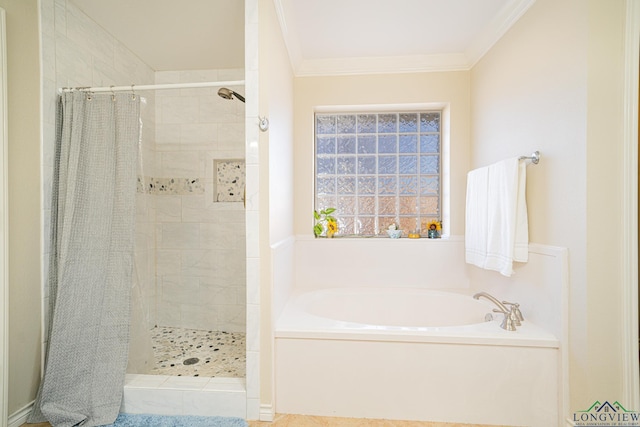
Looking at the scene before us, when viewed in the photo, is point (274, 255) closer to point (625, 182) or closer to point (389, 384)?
point (389, 384)

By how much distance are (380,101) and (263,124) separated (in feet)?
4.56

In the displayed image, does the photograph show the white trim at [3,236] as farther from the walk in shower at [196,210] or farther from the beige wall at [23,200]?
the walk in shower at [196,210]

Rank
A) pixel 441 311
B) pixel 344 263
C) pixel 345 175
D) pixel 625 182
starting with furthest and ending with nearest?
pixel 345 175
pixel 344 263
pixel 441 311
pixel 625 182

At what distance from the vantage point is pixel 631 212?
1.37m

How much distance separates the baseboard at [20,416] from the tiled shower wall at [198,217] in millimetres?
1156

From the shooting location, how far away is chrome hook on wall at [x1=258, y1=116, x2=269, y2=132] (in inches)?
64.2

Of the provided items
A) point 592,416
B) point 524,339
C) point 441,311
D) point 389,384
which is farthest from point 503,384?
point 441,311

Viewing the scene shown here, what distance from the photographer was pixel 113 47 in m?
2.27

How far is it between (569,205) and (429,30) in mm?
1495

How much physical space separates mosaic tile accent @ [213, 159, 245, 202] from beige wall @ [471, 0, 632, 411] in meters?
2.14

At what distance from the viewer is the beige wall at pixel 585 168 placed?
1.41 meters

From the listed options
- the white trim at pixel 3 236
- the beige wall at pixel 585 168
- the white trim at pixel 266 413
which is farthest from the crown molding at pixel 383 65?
the white trim at pixel 266 413

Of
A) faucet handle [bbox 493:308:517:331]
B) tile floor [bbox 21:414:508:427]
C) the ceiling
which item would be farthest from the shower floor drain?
the ceiling

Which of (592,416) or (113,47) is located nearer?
(592,416)
